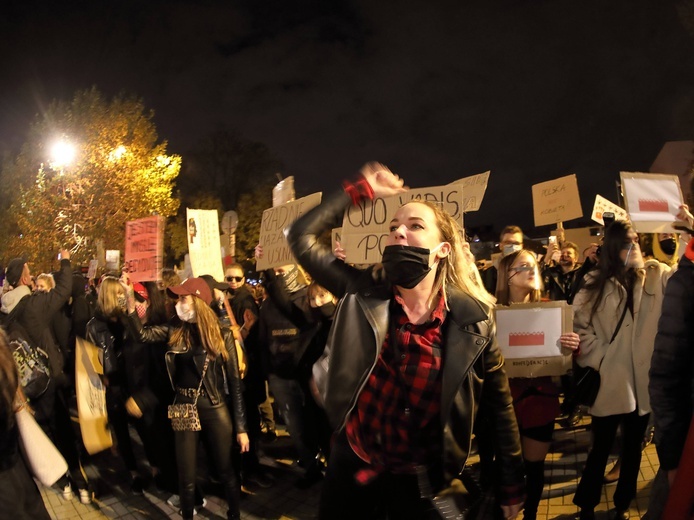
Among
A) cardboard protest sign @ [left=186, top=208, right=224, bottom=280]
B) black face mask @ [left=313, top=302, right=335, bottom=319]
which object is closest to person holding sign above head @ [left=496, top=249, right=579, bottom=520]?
black face mask @ [left=313, top=302, right=335, bottom=319]

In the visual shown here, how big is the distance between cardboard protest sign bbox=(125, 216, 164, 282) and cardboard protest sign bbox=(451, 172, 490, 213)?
400cm

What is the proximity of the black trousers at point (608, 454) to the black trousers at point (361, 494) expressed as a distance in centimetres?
203

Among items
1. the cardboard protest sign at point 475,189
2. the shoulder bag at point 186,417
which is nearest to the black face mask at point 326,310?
the shoulder bag at point 186,417

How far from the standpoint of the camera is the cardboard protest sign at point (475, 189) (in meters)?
7.26

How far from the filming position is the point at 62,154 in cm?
2406

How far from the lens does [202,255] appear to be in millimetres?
6078

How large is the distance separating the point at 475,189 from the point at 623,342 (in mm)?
4448

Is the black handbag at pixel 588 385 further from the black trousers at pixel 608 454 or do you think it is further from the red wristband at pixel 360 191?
the red wristband at pixel 360 191

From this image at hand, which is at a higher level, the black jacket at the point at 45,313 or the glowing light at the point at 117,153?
the glowing light at the point at 117,153

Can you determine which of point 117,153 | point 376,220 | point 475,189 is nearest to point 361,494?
point 376,220

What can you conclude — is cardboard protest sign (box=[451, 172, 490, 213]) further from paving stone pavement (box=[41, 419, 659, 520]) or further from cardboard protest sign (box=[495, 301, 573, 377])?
cardboard protest sign (box=[495, 301, 573, 377])

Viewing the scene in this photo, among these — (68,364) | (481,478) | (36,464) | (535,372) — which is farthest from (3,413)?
(68,364)

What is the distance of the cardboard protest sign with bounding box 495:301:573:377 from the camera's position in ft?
11.1

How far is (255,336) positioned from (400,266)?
13.9 ft
